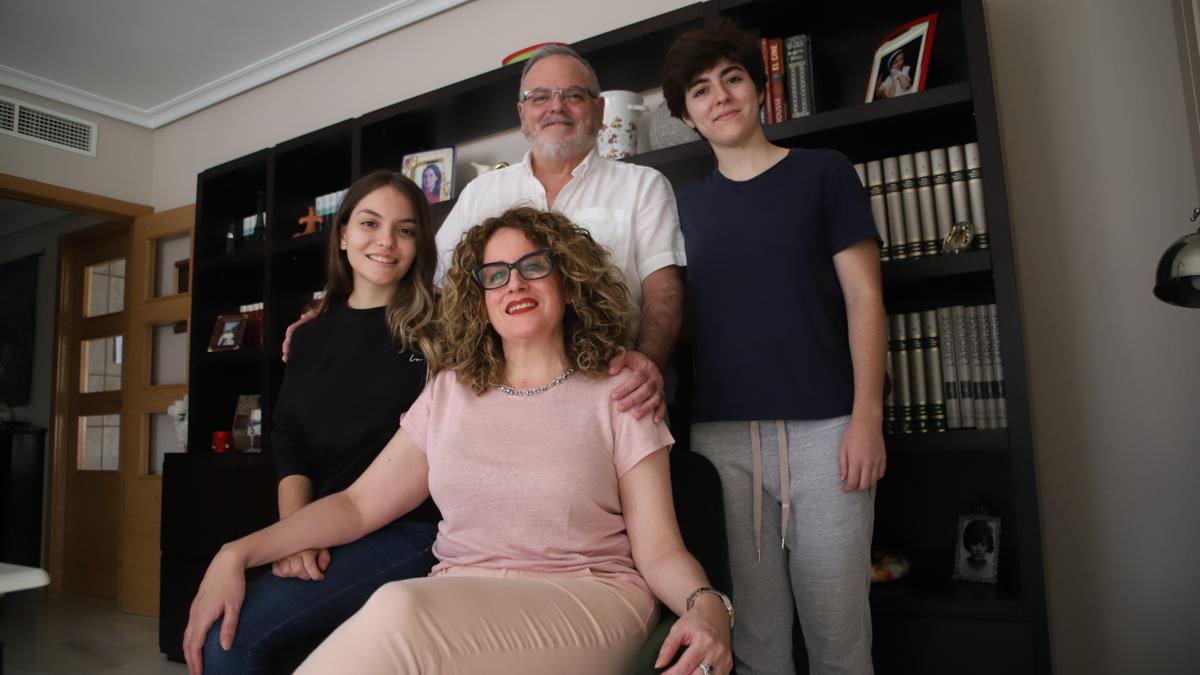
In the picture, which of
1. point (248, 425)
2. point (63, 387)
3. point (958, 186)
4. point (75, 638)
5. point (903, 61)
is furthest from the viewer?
point (63, 387)

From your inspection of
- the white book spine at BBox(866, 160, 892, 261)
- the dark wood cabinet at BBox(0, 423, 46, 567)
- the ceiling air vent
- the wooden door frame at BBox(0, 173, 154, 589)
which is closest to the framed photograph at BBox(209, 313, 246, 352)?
the wooden door frame at BBox(0, 173, 154, 589)

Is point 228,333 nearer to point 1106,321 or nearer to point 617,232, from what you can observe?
point 617,232

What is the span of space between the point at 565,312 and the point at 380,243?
498 millimetres

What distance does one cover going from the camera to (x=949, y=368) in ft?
6.43

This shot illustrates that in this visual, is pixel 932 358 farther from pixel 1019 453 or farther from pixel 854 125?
pixel 854 125

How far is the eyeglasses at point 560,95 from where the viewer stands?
179cm

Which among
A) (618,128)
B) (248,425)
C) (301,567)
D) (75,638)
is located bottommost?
(75,638)

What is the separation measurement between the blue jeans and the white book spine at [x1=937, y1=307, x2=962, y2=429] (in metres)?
1.33

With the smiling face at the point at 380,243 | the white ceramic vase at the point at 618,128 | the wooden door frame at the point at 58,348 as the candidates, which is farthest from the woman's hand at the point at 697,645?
the wooden door frame at the point at 58,348

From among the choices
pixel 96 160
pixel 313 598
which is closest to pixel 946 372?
pixel 313 598

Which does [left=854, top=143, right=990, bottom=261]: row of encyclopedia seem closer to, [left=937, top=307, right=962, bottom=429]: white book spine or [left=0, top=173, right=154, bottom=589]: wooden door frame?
[left=937, top=307, right=962, bottom=429]: white book spine

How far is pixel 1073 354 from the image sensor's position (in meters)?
2.09

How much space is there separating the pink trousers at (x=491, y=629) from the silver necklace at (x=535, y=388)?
0.31 meters

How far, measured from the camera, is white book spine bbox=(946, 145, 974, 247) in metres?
1.96
